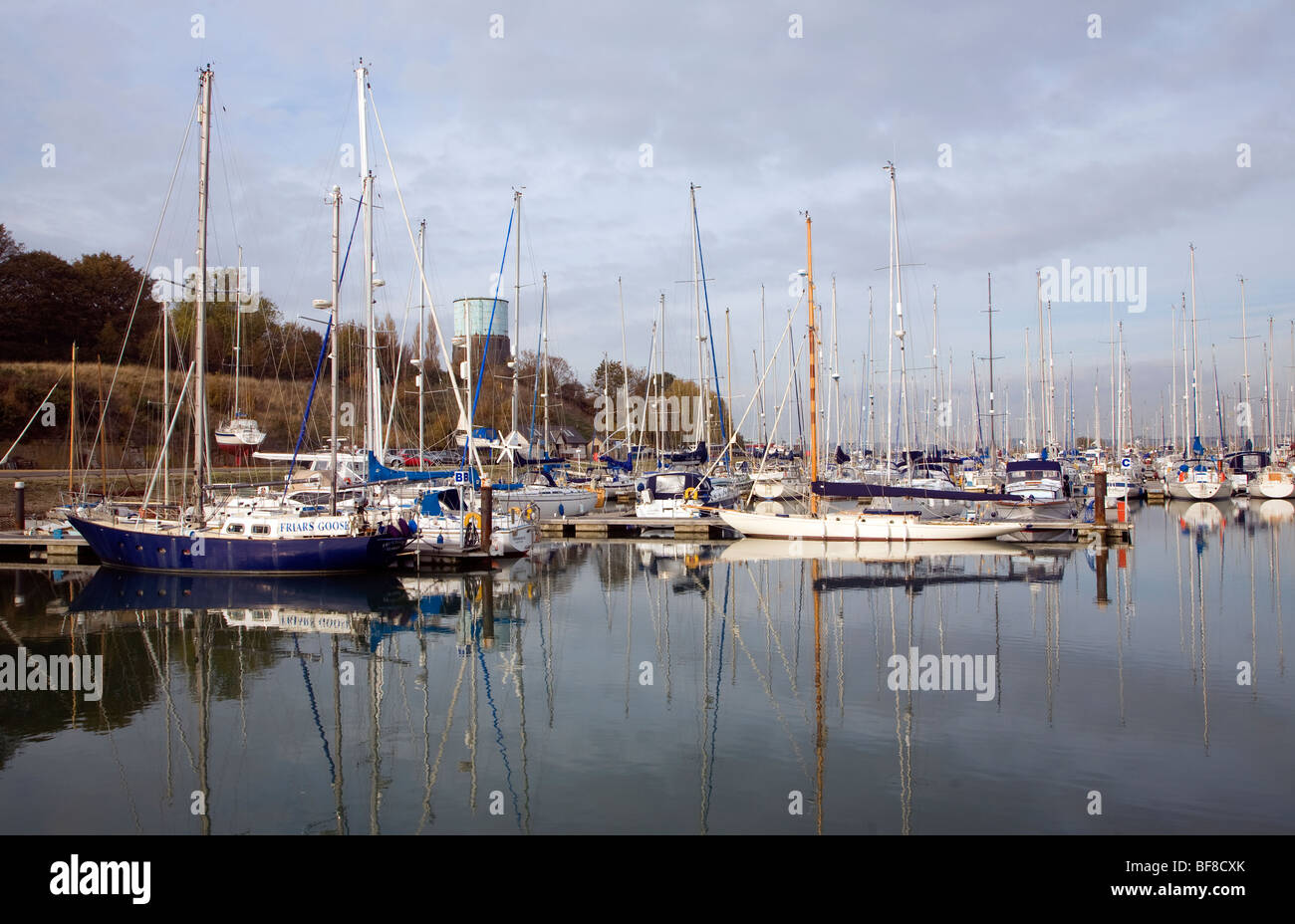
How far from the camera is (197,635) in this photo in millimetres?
18656

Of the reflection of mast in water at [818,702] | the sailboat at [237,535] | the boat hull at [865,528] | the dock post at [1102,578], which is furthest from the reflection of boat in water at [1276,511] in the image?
the sailboat at [237,535]

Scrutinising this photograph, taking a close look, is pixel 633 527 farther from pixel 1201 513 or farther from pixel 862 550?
pixel 1201 513

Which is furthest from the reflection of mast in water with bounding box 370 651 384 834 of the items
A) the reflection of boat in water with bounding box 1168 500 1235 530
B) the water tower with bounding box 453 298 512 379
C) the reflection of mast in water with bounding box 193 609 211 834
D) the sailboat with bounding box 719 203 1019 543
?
the water tower with bounding box 453 298 512 379

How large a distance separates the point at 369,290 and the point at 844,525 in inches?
750

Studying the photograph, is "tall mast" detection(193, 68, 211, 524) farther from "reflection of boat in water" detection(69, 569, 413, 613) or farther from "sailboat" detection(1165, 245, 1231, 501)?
"sailboat" detection(1165, 245, 1231, 501)

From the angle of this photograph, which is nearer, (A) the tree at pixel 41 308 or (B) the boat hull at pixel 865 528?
(B) the boat hull at pixel 865 528

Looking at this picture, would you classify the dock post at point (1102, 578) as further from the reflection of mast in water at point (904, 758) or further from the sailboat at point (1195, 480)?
the sailboat at point (1195, 480)

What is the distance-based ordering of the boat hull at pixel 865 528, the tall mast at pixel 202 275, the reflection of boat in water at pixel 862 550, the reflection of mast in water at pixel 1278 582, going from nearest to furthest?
1. the reflection of mast in water at pixel 1278 582
2. the tall mast at pixel 202 275
3. the reflection of boat in water at pixel 862 550
4. the boat hull at pixel 865 528

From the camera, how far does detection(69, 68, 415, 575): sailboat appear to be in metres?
25.3

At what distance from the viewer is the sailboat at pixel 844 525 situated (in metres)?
33.4

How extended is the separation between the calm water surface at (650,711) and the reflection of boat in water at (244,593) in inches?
5.8

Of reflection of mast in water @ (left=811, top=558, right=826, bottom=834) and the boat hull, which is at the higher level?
the boat hull

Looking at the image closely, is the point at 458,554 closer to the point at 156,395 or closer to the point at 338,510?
the point at 338,510

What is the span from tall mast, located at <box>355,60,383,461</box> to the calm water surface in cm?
631
